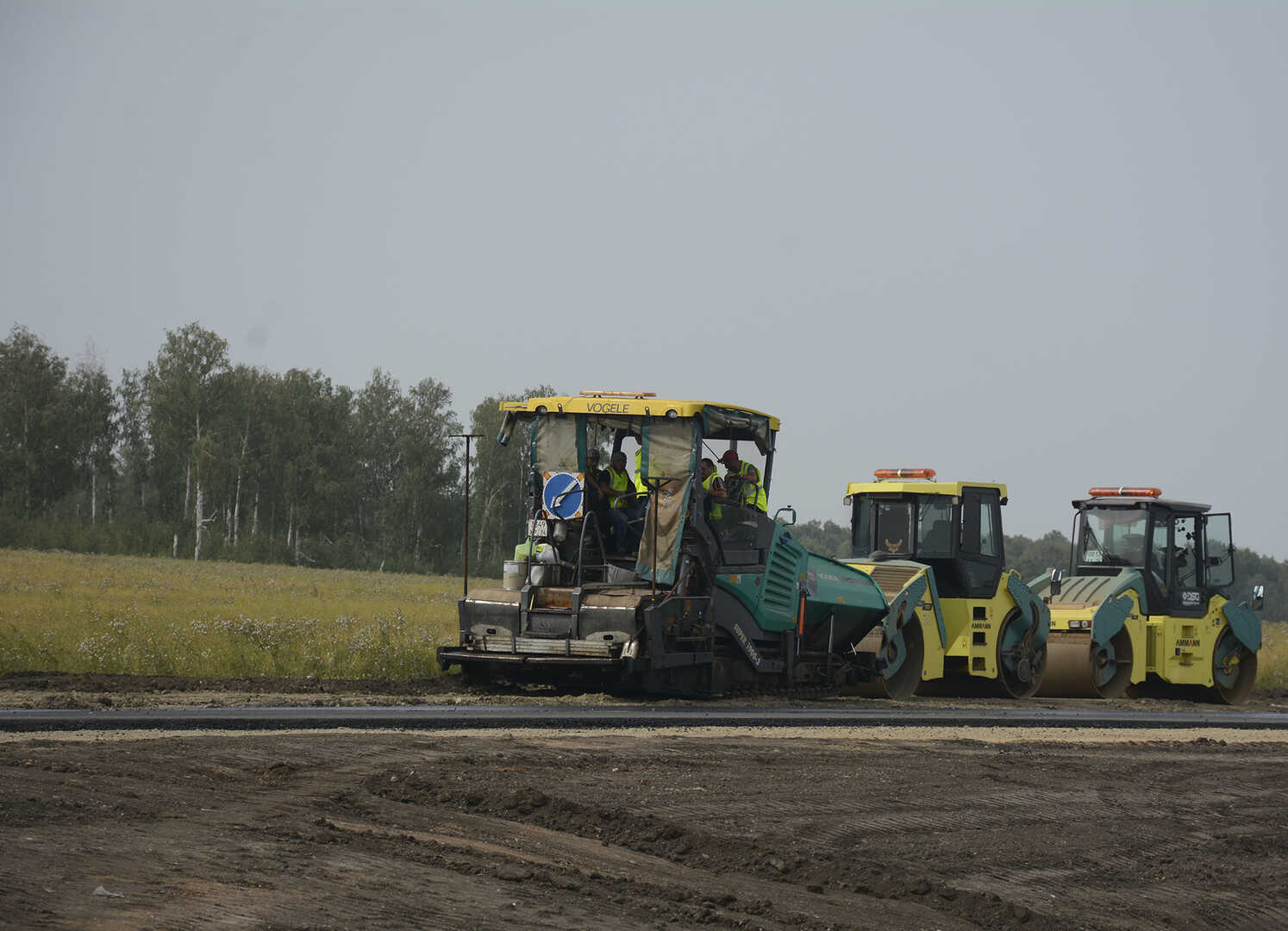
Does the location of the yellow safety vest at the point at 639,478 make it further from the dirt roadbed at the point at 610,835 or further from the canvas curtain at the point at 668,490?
the dirt roadbed at the point at 610,835

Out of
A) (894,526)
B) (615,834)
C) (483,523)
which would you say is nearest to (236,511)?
(483,523)

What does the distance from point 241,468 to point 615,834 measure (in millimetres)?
71622

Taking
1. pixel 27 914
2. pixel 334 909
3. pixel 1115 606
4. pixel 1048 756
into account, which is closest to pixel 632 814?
pixel 334 909

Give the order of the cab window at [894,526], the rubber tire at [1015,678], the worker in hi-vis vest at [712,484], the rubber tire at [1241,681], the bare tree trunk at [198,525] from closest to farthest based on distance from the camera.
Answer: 1. the worker in hi-vis vest at [712,484]
2. the rubber tire at [1015,678]
3. the cab window at [894,526]
4. the rubber tire at [1241,681]
5. the bare tree trunk at [198,525]

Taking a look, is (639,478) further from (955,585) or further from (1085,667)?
(1085,667)

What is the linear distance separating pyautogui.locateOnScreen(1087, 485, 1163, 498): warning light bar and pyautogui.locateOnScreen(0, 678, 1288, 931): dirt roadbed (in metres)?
9.72

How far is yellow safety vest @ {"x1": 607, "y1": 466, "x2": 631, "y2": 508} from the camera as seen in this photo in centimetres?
1706

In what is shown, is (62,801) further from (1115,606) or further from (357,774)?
(1115,606)

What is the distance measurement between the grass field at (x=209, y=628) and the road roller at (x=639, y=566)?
10.4ft

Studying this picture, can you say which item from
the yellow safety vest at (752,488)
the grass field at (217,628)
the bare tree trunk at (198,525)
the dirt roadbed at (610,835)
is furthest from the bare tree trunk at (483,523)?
the dirt roadbed at (610,835)

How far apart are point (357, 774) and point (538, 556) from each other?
260 inches

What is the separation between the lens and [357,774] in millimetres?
10289

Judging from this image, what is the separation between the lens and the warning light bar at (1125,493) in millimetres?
22375

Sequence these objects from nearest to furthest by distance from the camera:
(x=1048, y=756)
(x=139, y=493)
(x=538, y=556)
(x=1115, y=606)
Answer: (x=1048, y=756), (x=538, y=556), (x=1115, y=606), (x=139, y=493)
